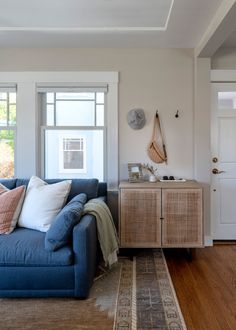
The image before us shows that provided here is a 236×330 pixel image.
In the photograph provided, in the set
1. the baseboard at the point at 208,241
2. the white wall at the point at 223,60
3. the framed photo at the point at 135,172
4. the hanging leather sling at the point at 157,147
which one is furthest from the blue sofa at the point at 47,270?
the white wall at the point at 223,60

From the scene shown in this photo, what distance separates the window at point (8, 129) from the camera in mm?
3557

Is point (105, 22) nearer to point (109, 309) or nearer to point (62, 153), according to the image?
point (62, 153)

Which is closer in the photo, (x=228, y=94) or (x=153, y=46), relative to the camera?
(x=153, y=46)

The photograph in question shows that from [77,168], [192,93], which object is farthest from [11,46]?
[192,93]

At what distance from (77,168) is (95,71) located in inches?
49.6

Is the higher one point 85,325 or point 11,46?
point 11,46

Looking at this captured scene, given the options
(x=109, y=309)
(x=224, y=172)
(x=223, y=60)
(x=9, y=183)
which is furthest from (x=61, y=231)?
(x=223, y=60)

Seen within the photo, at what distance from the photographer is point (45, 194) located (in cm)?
266

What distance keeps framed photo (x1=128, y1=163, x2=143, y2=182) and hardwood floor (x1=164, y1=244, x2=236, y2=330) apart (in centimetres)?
94

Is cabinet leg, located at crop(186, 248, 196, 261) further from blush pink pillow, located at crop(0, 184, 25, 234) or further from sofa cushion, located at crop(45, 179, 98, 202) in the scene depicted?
blush pink pillow, located at crop(0, 184, 25, 234)

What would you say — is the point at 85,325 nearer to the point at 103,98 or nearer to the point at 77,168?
the point at 77,168

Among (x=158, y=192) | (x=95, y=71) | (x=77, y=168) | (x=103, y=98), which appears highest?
(x=95, y=71)

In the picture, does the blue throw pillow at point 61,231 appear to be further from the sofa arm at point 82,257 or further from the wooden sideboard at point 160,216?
the wooden sideboard at point 160,216

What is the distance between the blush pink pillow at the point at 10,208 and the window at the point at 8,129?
900 mm
